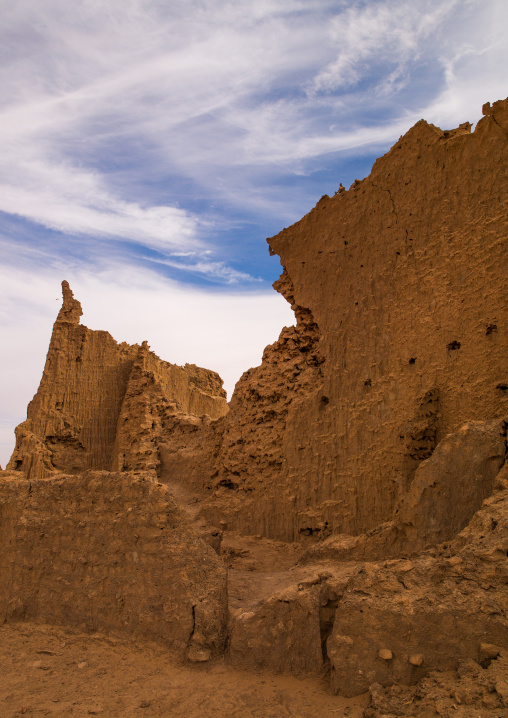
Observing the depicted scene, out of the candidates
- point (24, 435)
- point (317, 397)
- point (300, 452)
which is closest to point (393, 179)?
point (317, 397)

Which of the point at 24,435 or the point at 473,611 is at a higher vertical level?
the point at 24,435

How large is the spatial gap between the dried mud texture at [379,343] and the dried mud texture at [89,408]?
328 centimetres

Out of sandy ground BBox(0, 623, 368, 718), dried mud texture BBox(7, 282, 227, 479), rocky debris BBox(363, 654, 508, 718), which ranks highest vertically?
dried mud texture BBox(7, 282, 227, 479)

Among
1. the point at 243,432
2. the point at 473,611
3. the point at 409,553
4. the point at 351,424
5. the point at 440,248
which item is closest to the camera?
the point at 473,611

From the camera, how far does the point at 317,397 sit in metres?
7.12

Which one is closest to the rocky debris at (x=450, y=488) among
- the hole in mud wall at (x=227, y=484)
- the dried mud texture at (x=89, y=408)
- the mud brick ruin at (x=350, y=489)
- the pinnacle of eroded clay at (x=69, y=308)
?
the mud brick ruin at (x=350, y=489)

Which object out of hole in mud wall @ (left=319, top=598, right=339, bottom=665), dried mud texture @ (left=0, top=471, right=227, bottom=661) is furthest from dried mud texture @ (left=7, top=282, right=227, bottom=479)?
hole in mud wall @ (left=319, top=598, right=339, bottom=665)

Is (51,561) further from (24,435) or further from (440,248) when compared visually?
(24,435)

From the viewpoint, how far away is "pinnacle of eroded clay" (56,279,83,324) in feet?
37.7

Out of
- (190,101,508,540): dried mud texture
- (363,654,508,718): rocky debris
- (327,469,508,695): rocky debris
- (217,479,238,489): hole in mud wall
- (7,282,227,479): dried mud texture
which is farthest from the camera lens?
(7,282,227,479): dried mud texture

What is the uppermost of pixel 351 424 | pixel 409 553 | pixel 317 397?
pixel 317 397

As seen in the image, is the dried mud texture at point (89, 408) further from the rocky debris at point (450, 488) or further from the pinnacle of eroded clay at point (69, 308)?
the rocky debris at point (450, 488)

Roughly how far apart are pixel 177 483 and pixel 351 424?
443cm

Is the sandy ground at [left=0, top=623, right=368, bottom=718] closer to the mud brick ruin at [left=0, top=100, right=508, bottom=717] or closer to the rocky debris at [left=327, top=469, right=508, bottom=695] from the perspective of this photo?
the mud brick ruin at [left=0, top=100, right=508, bottom=717]
